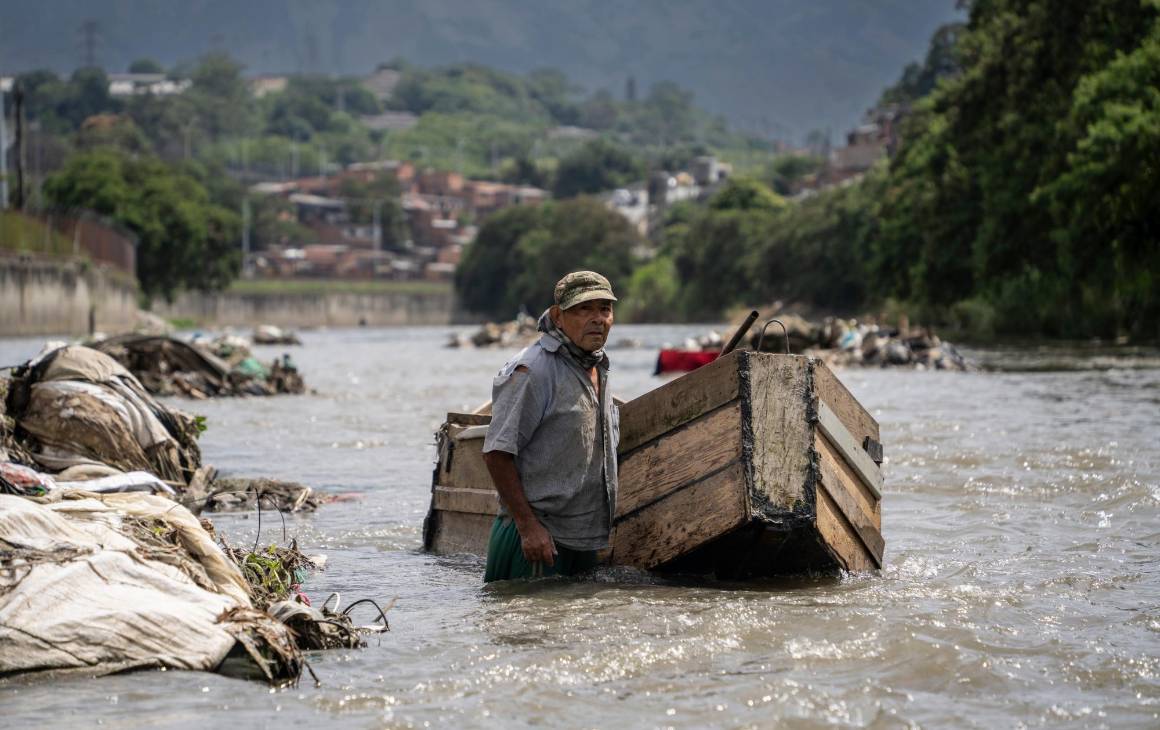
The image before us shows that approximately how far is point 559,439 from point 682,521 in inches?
35.6

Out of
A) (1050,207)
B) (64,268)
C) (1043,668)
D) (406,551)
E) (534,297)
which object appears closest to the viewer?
(1043,668)

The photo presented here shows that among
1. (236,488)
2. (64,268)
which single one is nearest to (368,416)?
(236,488)

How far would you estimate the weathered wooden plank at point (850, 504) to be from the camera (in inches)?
318

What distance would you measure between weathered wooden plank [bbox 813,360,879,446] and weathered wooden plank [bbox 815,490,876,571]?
51cm

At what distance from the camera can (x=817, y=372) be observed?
813cm

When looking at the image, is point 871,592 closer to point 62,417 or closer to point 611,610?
point 611,610

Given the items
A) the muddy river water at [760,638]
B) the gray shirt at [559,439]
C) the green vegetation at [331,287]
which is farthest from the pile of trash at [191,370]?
the green vegetation at [331,287]

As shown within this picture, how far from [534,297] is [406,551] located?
133 meters

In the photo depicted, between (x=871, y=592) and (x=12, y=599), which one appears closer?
(x=12, y=599)

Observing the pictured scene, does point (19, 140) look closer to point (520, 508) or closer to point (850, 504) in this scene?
point (850, 504)

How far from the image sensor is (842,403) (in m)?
8.53

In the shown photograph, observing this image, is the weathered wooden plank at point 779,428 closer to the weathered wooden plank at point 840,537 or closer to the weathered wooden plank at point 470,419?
the weathered wooden plank at point 840,537

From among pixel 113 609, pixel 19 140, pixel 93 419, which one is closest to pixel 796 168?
pixel 19 140

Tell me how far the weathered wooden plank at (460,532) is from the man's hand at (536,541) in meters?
1.68
